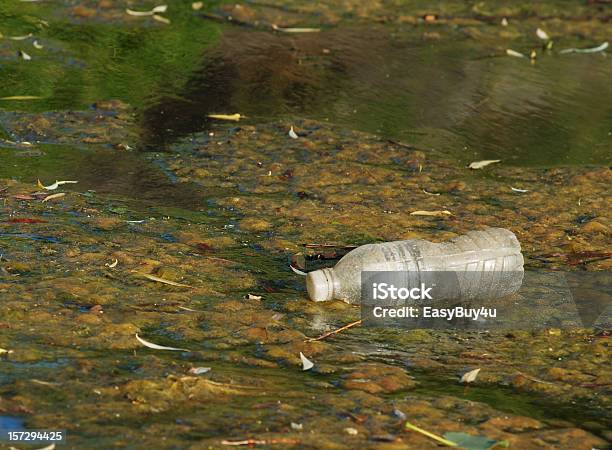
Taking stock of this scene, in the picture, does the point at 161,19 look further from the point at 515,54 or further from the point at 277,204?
the point at 277,204

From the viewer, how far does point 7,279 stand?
451 centimetres

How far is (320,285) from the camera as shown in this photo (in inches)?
180

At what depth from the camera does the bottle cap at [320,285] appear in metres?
4.57

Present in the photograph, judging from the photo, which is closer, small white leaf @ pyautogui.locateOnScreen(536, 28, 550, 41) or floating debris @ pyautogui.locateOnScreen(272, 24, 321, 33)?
floating debris @ pyautogui.locateOnScreen(272, 24, 321, 33)

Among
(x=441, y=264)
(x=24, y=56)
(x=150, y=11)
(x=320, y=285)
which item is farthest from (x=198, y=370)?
(x=150, y=11)

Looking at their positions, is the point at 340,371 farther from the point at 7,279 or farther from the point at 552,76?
the point at 552,76

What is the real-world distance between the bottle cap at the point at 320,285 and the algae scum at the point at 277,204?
5cm

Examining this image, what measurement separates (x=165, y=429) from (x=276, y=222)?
85.1 inches

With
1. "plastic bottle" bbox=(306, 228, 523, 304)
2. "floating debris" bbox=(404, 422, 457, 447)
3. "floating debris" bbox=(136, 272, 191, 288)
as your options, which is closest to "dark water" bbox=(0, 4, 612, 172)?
"plastic bottle" bbox=(306, 228, 523, 304)

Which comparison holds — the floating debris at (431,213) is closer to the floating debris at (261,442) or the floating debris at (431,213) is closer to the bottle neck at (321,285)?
the bottle neck at (321,285)

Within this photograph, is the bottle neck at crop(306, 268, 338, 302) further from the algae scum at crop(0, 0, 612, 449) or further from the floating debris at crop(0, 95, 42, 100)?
the floating debris at crop(0, 95, 42, 100)

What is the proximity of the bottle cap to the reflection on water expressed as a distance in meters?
2.26

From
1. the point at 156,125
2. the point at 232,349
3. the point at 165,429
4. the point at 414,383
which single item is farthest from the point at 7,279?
the point at 156,125

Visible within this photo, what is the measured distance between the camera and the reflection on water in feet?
22.8
